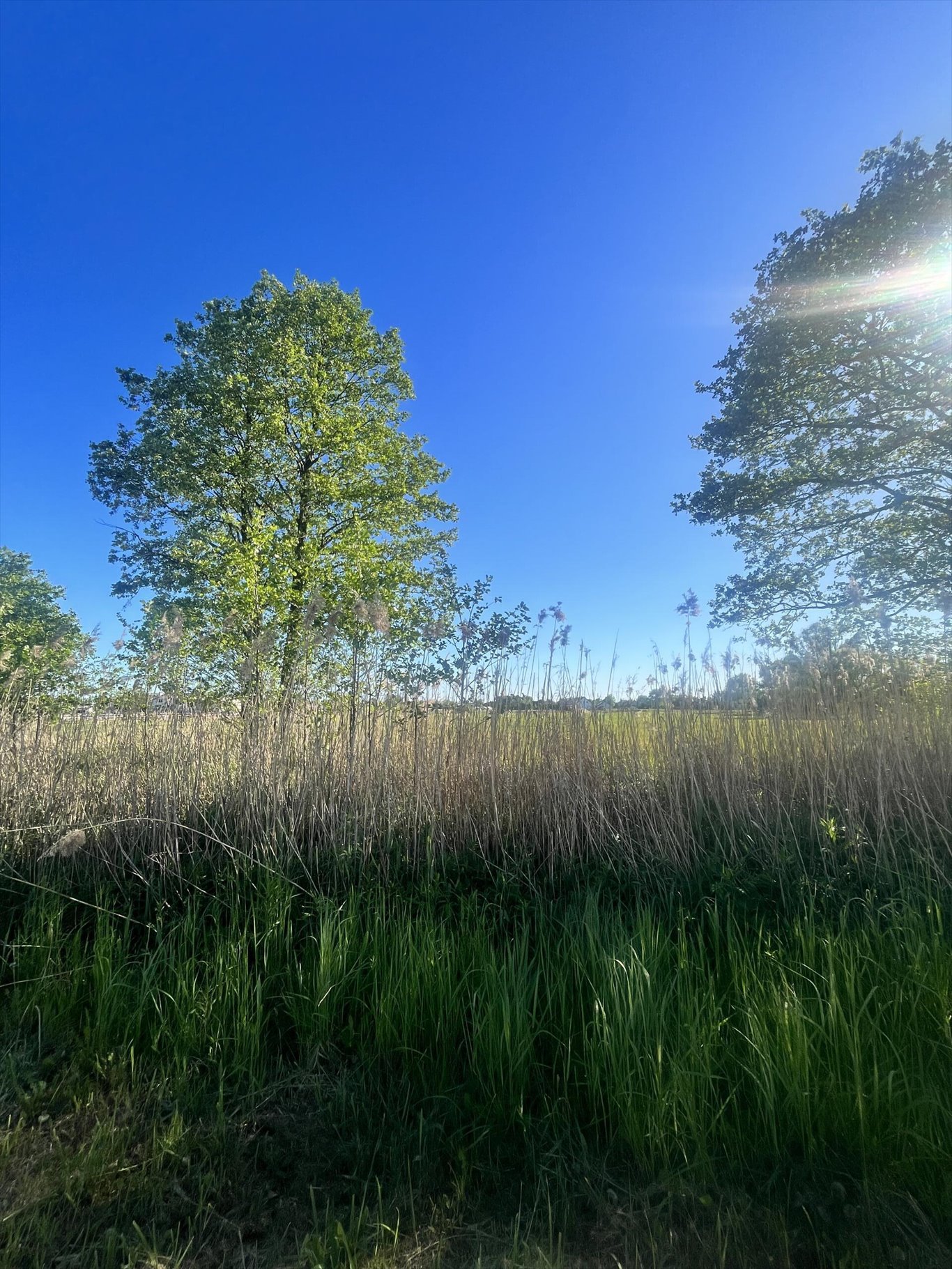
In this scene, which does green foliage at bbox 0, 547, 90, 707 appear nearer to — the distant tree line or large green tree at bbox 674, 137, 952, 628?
the distant tree line

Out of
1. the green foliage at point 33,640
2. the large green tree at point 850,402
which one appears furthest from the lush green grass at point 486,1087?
the large green tree at point 850,402

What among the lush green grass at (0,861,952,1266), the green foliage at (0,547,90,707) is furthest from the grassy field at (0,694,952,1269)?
the green foliage at (0,547,90,707)

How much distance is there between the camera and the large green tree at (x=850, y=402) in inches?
347

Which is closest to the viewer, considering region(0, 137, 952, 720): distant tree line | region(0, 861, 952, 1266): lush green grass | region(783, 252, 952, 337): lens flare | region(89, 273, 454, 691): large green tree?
region(0, 861, 952, 1266): lush green grass

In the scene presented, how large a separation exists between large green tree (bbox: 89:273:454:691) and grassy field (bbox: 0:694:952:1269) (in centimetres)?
768

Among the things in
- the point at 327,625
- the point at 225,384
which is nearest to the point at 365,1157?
the point at 327,625

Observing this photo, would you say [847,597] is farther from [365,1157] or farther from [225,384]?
[225,384]

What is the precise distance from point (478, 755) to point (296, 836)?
1331 mm

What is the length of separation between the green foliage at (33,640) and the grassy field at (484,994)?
1.17m

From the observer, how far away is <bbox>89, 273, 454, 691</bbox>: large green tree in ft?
39.6

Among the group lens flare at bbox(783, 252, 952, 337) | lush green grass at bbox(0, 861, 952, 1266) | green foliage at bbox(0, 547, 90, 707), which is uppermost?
lens flare at bbox(783, 252, 952, 337)

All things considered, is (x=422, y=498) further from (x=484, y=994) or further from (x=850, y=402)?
(x=484, y=994)

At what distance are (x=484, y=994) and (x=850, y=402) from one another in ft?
37.4

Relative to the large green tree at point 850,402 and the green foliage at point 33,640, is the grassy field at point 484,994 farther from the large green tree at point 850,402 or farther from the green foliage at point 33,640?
the large green tree at point 850,402
